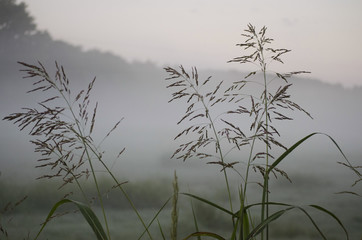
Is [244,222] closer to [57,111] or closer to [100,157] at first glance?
[100,157]

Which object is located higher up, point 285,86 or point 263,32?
point 263,32

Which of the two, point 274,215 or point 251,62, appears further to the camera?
point 251,62

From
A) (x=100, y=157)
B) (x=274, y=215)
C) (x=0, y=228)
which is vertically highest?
(x=100, y=157)

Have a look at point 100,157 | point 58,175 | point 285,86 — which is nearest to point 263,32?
point 285,86

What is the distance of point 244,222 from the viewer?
1.56 metres

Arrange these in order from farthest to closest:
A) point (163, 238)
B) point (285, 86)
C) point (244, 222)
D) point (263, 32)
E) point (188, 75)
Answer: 1. point (263, 32)
2. point (188, 75)
3. point (285, 86)
4. point (163, 238)
5. point (244, 222)

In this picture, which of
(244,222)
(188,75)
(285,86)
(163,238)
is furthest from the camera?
(188,75)

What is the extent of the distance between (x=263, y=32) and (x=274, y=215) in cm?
98

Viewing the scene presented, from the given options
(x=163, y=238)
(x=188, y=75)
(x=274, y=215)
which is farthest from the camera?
(x=188, y=75)

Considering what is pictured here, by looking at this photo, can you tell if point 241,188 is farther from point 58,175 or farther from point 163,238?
point 58,175

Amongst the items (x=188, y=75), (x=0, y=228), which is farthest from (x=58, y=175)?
(x=188, y=75)

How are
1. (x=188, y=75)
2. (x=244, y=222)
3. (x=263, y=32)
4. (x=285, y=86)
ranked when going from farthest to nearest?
(x=263, y=32), (x=188, y=75), (x=285, y=86), (x=244, y=222)

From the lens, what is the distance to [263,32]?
211 cm

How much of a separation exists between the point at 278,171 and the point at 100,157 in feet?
2.20
